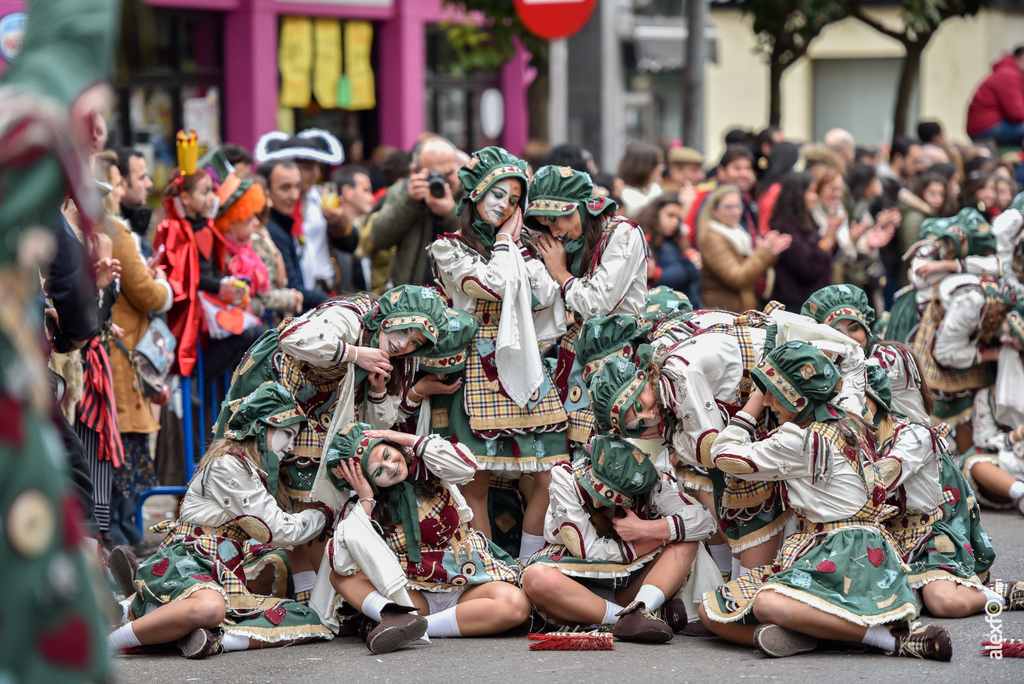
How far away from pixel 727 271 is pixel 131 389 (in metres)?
4.39

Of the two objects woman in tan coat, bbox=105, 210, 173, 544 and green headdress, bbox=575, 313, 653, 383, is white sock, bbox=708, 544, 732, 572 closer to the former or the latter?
green headdress, bbox=575, 313, 653, 383

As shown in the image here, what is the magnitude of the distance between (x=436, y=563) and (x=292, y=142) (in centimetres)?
505

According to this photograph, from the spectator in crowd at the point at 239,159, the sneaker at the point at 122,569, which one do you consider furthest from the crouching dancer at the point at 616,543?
the spectator in crowd at the point at 239,159

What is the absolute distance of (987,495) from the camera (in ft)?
24.1

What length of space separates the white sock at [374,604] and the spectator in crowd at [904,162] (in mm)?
9061

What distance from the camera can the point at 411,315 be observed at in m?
5.43

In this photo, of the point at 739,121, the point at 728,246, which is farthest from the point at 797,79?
the point at 728,246

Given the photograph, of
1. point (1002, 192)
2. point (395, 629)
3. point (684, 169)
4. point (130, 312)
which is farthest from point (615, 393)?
point (684, 169)

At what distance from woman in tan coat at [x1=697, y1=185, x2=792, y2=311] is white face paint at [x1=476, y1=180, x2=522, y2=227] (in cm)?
372

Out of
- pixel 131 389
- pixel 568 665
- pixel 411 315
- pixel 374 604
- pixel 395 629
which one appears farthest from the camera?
pixel 131 389

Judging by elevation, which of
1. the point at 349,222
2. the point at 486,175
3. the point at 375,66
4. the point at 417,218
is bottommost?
the point at 349,222

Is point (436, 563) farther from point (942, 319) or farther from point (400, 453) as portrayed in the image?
point (942, 319)

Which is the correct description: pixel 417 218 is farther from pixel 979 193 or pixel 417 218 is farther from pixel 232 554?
pixel 979 193

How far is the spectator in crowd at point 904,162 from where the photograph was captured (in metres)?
13.1
